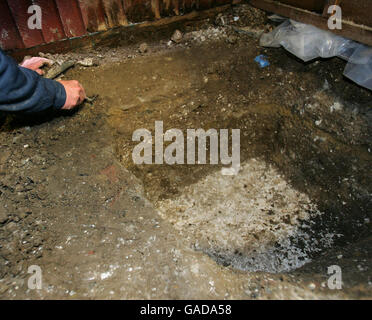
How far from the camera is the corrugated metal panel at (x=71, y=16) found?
2103 millimetres

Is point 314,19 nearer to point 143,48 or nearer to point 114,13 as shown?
point 143,48

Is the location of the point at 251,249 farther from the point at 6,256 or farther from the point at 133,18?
the point at 133,18

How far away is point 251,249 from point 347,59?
1731mm

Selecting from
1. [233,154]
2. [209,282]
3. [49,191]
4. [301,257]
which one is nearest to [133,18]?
[233,154]

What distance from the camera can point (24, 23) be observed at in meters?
2.15

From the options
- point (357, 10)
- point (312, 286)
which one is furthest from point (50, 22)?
point (312, 286)

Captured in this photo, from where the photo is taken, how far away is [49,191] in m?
1.66

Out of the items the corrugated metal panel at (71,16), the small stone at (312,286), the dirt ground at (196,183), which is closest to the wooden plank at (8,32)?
the corrugated metal panel at (71,16)

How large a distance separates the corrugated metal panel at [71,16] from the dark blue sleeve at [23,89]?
0.83m

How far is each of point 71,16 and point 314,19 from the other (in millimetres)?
2138

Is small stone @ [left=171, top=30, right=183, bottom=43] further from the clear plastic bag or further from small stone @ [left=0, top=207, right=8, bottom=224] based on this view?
small stone @ [left=0, top=207, right=8, bottom=224]

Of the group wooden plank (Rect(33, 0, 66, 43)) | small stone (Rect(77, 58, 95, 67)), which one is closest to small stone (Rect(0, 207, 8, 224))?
small stone (Rect(77, 58, 95, 67))

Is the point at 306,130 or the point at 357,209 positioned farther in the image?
the point at 306,130

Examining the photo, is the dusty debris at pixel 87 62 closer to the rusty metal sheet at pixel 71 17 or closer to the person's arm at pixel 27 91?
the rusty metal sheet at pixel 71 17
